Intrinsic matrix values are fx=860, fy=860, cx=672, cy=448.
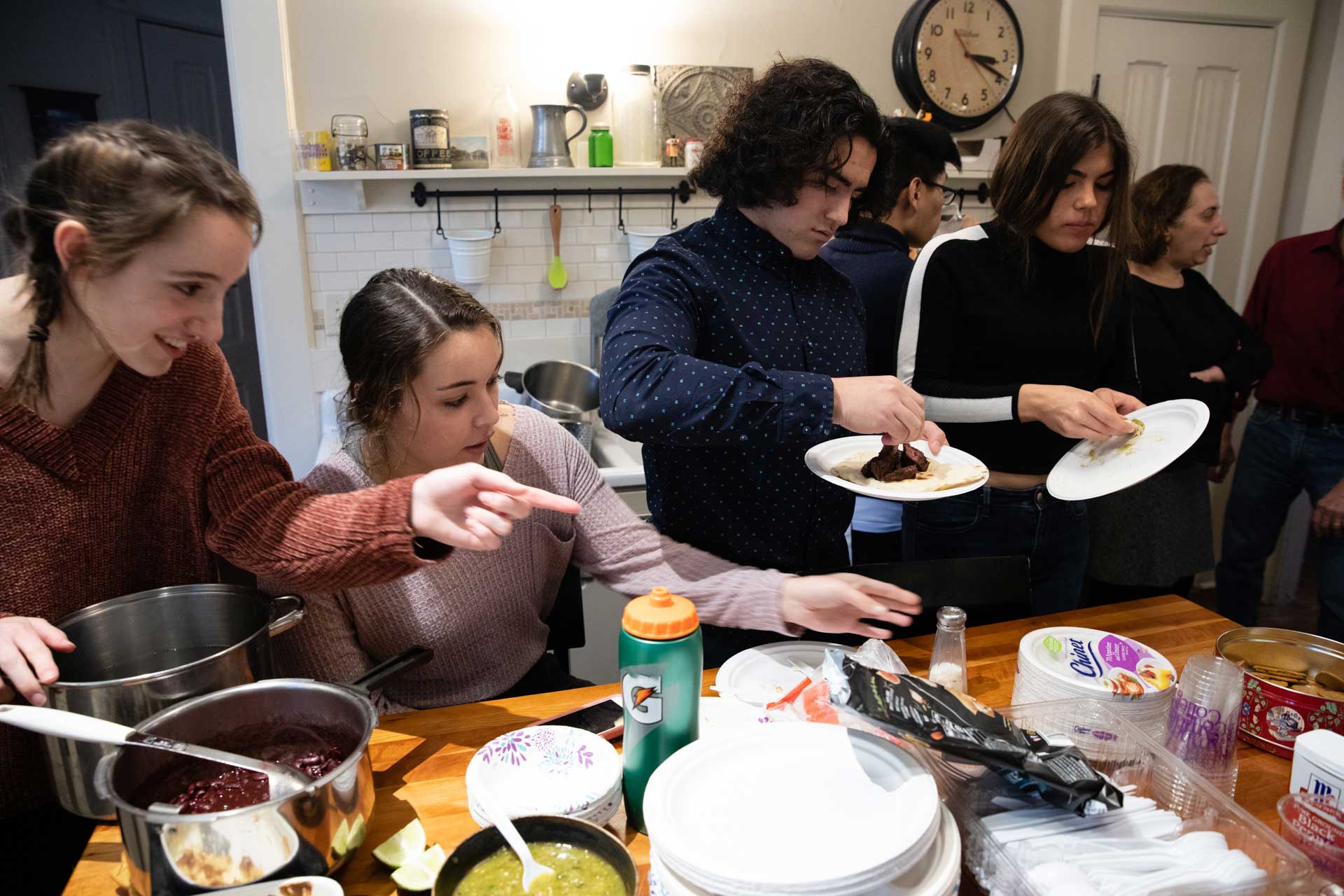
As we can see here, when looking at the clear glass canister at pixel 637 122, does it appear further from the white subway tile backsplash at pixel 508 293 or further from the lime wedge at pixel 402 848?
the lime wedge at pixel 402 848

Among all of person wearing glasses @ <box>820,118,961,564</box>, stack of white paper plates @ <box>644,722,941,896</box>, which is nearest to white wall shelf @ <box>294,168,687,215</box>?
person wearing glasses @ <box>820,118,961,564</box>

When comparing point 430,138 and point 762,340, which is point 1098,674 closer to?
point 762,340

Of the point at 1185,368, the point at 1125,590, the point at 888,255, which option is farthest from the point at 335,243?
the point at 1125,590

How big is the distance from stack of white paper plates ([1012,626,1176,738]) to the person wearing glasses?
32.6 inches

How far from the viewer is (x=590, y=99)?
3117 mm

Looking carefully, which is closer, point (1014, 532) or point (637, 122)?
point (1014, 532)

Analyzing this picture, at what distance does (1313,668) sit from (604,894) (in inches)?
44.8

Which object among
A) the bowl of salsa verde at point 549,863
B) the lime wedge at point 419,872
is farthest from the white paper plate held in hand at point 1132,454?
the lime wedge at point 419,872

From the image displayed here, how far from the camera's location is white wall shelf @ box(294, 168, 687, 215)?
113 inches

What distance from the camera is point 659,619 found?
0.92m

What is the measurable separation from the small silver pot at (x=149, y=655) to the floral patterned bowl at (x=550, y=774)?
0.31 meters

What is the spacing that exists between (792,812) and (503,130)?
8.96 feet

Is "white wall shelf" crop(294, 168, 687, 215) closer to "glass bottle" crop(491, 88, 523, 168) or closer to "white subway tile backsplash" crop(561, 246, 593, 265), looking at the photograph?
"glass bottle" crop(491, 88, 523, 168)

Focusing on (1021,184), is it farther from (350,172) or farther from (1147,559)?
(350,172)
